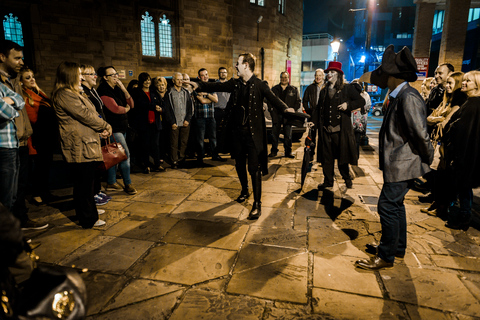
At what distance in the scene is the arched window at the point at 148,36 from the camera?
41.9 ft

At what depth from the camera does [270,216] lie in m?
4.39

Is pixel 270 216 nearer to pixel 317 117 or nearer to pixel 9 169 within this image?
pixel 317 117

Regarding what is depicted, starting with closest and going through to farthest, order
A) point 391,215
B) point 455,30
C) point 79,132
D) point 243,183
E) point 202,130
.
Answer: point 391,215 → point 79,132 → point 243,183 → point 202,130 → point 455,30

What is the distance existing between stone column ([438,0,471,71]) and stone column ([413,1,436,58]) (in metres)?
1.35

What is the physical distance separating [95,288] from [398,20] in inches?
2023

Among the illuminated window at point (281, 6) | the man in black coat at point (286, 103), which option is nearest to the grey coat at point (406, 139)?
the man in black coat at point (286, 103)

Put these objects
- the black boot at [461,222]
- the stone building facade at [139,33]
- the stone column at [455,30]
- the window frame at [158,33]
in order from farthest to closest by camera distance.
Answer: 1. the stone column at [455,30]
2. the window frame at [158,33]
3. the stone building facade at [139,33]
4. the black boot at [461,222]

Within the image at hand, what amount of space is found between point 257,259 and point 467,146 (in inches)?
117

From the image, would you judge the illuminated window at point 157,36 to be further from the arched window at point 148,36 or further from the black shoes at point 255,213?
the black shoes at point 255,213

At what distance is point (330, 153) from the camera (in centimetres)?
532

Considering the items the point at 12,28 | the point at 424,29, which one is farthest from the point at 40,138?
the point at 424,29

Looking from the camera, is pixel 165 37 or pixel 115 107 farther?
pixel 165 37

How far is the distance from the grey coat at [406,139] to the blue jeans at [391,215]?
11 cm

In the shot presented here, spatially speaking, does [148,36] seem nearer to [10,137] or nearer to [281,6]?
[281,6]
